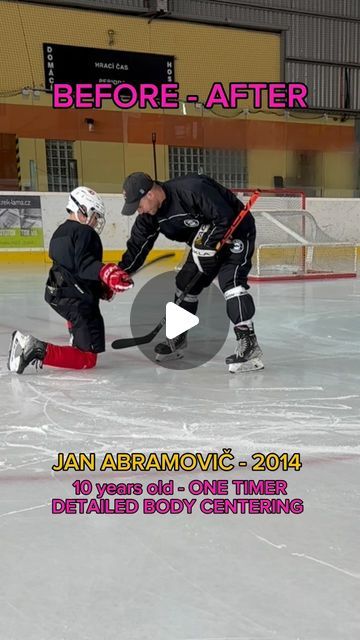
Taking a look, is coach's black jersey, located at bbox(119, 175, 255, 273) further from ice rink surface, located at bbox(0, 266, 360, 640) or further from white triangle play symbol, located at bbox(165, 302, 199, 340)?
ice rink surface, located at bbox(0, 266, 360, 640)

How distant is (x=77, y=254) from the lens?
94.4 inches

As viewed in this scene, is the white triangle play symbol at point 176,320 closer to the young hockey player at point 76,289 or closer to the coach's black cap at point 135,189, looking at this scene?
the young hockey player at point 76,289

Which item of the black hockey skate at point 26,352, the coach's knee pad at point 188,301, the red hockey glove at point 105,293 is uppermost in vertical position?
the red hockey glove at point 105,293

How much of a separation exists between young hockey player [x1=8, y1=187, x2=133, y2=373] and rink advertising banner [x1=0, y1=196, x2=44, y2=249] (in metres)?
5.64

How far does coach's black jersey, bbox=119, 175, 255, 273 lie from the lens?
241cm

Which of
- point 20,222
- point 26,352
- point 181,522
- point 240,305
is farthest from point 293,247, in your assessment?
point 181,522

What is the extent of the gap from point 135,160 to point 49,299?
250 inches

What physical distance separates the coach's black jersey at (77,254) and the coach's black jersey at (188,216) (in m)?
0.21

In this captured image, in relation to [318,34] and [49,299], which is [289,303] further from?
[318,34]

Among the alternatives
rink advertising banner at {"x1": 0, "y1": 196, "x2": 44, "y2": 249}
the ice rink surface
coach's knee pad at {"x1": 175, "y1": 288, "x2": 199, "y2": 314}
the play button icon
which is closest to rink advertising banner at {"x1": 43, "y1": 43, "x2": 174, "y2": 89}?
rink advertising banner at {"x1": 0, "y1": 196, "x2": 44, "y2": 249}

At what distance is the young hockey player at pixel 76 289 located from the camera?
241cm

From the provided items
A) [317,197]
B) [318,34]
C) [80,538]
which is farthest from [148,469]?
[318,34]

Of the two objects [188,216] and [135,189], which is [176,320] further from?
[135,189]

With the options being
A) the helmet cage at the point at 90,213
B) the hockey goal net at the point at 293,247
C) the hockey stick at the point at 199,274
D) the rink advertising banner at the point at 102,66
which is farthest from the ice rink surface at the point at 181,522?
the rink advertising banner at the point at 102,66
